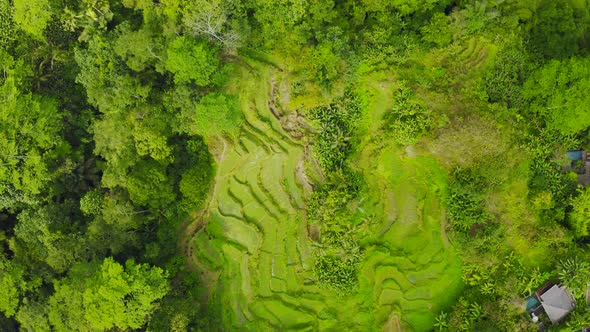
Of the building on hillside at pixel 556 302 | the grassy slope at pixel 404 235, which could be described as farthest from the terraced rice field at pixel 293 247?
the building on hillside at pixel 556 302

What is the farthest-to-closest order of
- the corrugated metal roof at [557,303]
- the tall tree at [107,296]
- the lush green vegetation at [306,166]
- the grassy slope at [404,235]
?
the grassy slope at [404,235] < the lush green vegetation at [306,166] < the corrugated metal roof at [557,303] < the tall tree at [107,296]

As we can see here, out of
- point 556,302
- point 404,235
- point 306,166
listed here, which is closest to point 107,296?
point 306,166

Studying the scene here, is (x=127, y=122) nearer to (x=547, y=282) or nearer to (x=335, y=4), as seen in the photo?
(x=335, y=4)

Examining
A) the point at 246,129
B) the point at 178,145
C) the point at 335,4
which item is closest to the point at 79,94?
the point at 178,145

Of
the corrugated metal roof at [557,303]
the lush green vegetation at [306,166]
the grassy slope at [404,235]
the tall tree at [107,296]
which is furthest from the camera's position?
the grassy slope at [404,235]

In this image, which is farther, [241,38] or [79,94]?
[79,94]

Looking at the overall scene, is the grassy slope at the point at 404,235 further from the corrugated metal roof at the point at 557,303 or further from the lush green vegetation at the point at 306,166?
the corrugated metal roof at the point at 557,303

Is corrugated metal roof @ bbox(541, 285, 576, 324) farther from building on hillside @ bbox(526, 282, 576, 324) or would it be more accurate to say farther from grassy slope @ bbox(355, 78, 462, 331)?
grassy slope @ bbox(355, 78, 462, 331)

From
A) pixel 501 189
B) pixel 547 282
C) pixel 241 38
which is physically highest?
pixel 241 38
